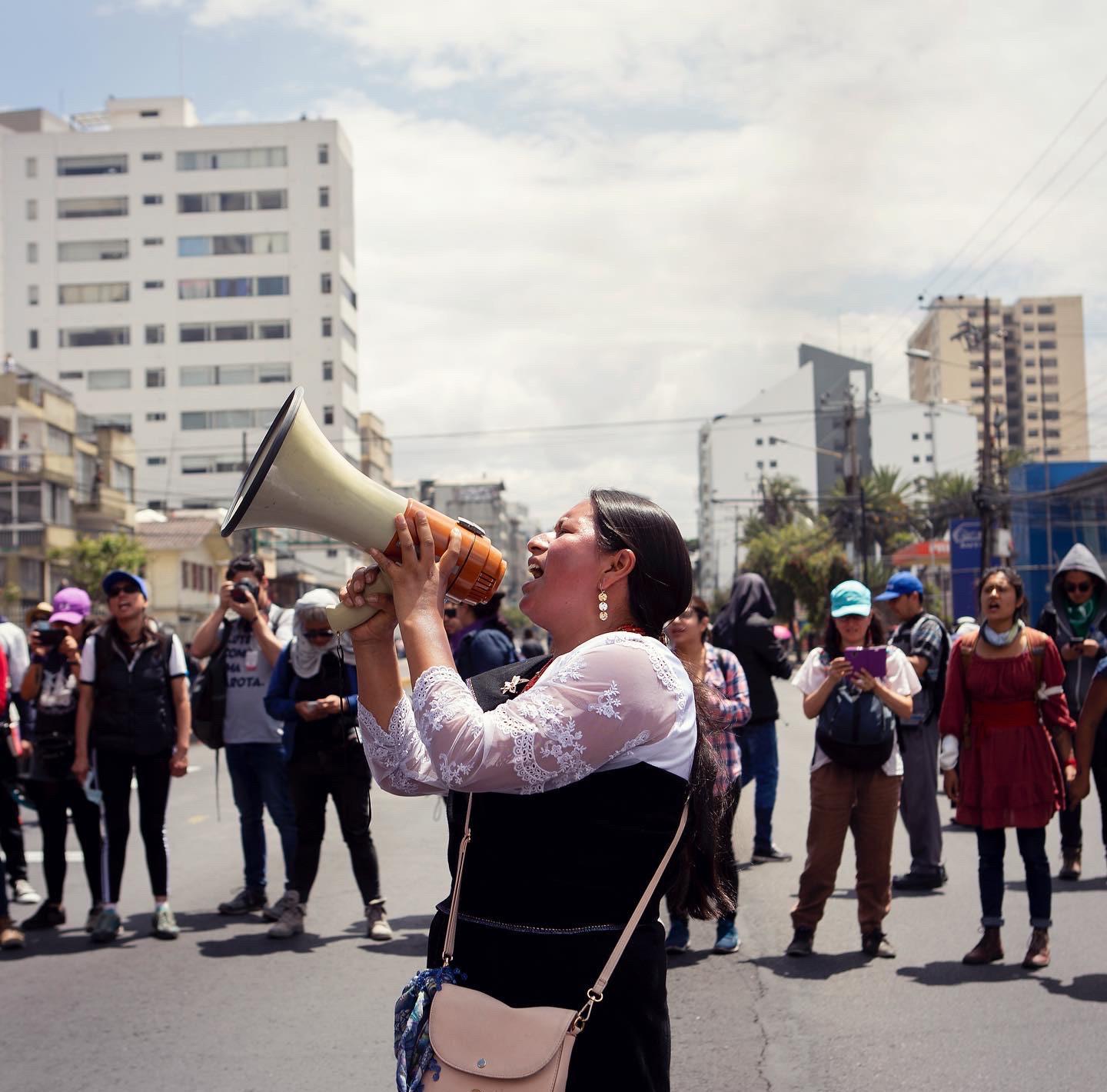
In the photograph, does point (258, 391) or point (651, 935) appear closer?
point (651, 935)

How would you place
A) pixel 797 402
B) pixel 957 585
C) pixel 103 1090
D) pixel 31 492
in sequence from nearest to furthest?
1. pixel 103 1090
2. pixel 957 585
3. pixel 31 492
4. pixel 797 402

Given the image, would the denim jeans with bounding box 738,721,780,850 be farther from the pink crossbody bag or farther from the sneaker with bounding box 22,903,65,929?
the pink crossbody bag

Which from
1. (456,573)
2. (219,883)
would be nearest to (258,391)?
(219,883)

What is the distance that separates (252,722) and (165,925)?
1309 millimetres

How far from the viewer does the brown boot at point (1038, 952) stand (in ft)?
22.0

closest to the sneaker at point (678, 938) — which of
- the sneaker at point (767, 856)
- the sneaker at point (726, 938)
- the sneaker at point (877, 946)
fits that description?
the sneaker at point (726, 938)

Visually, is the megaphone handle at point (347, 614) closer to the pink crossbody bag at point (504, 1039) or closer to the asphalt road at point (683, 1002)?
the pink crossbody bag at point (504, 1039)

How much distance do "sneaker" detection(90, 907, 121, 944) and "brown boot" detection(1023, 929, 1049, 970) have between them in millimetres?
4713

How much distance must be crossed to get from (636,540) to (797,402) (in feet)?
414

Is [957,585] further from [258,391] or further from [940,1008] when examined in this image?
[258,391]

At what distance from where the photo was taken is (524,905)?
2516mm

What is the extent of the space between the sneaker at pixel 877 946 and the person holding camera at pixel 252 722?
334 cm

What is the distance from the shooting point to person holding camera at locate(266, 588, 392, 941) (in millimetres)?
7594

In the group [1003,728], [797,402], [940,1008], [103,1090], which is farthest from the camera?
[797,402]
